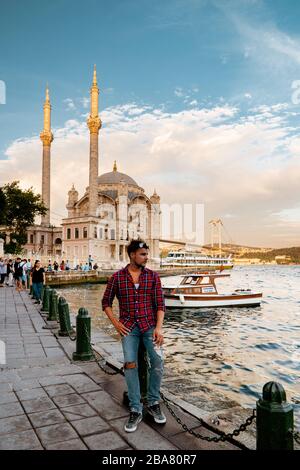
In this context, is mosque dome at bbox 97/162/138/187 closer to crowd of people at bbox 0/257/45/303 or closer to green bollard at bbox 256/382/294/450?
crowd of people at bbox 0/257/45/303

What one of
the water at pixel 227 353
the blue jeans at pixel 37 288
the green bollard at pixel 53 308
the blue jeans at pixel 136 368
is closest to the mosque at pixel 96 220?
the water at pixel 227 353

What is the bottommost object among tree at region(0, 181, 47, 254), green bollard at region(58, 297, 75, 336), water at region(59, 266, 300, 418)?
water at region(59, 266, 300, 418)

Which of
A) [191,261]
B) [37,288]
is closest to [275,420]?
[37,288]

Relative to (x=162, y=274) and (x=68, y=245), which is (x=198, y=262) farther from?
(x=68, y=245)

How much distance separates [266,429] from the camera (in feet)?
9.98

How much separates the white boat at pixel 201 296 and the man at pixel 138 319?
1840cm

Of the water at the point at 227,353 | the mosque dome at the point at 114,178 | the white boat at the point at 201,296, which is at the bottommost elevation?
the water at the point at 227,353

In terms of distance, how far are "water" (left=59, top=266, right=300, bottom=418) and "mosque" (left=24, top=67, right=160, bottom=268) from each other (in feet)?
135

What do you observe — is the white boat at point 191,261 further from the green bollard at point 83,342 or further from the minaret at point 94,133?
the green bollard at point 83,342

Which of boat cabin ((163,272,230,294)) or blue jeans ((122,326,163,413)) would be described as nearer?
blue jeans ((122,326,163,413))

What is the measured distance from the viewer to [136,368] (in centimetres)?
416

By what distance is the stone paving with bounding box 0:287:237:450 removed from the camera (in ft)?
12.1

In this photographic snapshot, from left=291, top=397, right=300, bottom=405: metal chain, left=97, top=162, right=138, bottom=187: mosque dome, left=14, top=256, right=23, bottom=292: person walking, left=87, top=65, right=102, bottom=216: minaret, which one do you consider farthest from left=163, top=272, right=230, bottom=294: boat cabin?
left=97, top=162, right=138, bottom=187: mosque dome

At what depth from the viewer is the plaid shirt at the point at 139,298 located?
4117 millimetres
